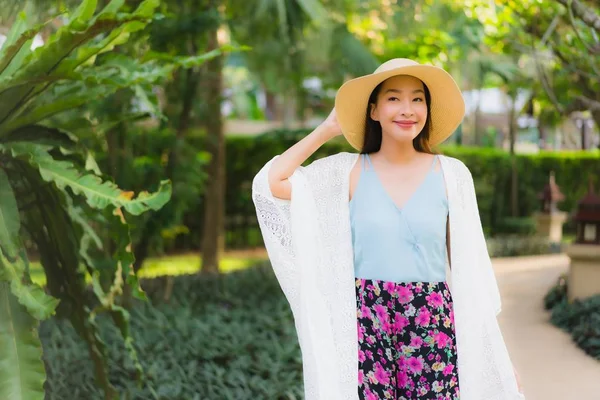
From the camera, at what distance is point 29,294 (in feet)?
8.48

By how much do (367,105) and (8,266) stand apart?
55.0 inches

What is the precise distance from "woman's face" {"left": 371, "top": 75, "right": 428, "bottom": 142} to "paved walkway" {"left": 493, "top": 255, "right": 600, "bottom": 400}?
2639mm

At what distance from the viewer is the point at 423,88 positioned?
2.30 meters

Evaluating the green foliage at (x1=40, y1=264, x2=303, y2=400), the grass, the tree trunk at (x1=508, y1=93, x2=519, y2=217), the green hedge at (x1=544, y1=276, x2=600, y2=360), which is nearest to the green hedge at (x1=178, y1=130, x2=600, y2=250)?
the tree trunk at (x1=508, y1=93, x2=519, y2=217)

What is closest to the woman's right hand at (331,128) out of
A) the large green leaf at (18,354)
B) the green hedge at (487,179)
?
the large green leaf at (18,354)

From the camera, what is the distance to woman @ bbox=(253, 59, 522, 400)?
2174 mm

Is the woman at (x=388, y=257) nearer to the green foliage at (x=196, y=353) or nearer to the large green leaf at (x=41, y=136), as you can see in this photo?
the large green leaf at (x=41, y=136)

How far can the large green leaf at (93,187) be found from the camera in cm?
282

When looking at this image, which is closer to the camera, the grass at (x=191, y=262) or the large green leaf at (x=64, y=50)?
the large green leaf at (x=64, y=50)

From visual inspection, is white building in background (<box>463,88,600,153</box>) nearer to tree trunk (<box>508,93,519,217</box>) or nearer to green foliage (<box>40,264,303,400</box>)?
tree trunk (<box>508,93,519,217</box>)

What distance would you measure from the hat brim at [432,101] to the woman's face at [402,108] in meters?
0.03

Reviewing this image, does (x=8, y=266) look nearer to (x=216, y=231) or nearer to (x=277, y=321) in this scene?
(x=277, y=321)

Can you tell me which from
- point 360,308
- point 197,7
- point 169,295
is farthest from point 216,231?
point 360,308

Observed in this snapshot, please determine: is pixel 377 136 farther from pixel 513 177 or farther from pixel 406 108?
pixel 513 177
